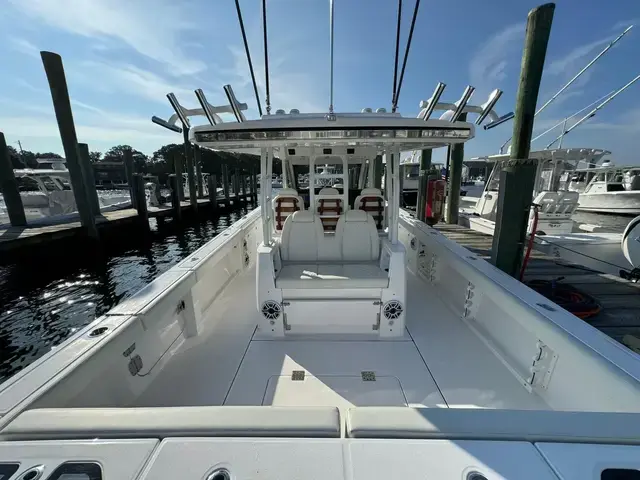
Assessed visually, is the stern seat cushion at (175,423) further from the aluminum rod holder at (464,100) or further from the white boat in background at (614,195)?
the white boat in background at (614,195)

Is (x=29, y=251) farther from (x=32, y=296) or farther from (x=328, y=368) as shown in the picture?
(x=328, y=368)

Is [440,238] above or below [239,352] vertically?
above

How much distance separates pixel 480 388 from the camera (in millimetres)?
2035

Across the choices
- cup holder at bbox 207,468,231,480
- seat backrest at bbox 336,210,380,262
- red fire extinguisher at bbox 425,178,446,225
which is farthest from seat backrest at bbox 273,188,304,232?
red fire extinguisher at bbox 425,178,446,225

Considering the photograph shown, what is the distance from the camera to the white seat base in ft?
8.39

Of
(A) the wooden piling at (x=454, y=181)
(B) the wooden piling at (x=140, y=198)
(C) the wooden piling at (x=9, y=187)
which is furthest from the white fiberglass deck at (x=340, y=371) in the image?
(B) the wooden piling at (x=140, y=198)

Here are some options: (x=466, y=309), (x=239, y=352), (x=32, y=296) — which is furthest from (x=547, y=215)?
(x=32, y=296)

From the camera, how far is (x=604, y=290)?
11.6 feet

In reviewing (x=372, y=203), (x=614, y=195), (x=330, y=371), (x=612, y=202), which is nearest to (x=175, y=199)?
(x=372, y=203)

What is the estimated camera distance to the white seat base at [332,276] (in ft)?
8.39

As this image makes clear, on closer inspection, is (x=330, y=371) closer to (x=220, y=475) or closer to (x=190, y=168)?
(x=220, y=475)

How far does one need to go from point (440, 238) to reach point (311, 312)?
2064mm

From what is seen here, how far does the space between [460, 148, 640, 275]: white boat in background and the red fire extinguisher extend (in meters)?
1.21

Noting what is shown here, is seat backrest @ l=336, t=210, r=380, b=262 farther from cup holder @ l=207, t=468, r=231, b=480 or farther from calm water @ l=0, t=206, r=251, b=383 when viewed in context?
calm water @ l=0, t=206, r=251, b=383
